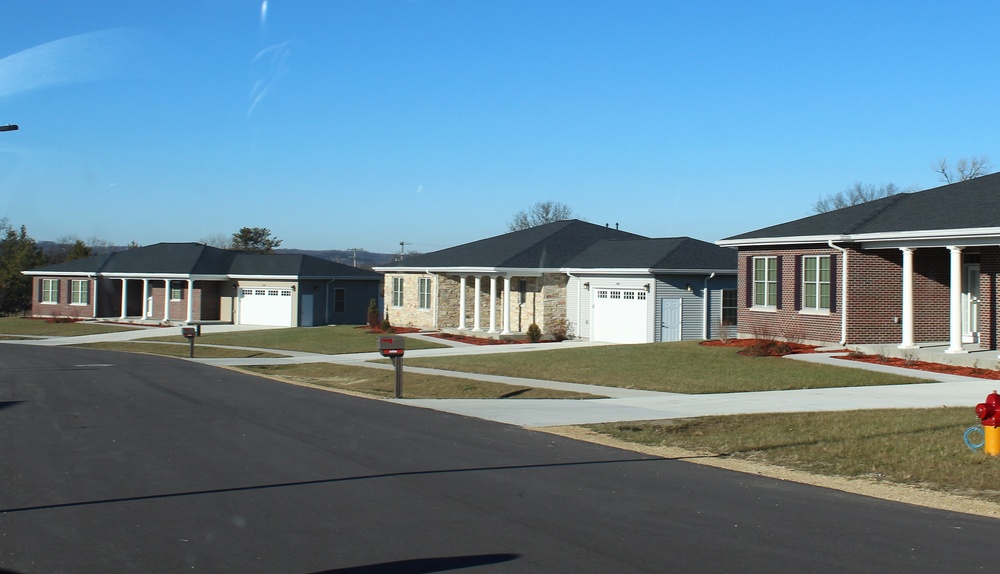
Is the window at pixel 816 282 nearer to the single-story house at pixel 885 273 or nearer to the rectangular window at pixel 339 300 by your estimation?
the single-story house at pixel 885 273

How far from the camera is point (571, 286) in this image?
38.5 metres

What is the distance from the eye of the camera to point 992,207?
22.9 metres

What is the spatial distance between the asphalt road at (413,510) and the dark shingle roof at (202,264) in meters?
40.2

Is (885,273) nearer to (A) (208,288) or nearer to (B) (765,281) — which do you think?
(B) (765,281)

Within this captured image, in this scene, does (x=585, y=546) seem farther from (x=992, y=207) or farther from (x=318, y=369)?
(x=318, y=369)

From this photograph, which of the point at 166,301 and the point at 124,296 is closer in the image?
the point at 166,301

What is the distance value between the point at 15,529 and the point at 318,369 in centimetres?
2211

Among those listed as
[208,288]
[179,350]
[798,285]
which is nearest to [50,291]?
[208,288]

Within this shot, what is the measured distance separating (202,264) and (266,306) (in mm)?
5346

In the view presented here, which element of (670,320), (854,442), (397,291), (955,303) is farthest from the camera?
(397,291)

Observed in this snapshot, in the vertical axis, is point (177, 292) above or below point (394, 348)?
above

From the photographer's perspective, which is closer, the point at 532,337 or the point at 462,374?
the point at 462,374

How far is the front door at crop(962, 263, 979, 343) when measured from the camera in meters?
25.1

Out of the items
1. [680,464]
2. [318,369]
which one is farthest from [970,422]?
[318,369]
